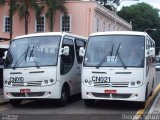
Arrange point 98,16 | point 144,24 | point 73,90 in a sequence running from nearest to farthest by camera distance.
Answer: point 73,90
point 98,16
point 144,24

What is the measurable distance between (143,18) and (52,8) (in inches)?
1823

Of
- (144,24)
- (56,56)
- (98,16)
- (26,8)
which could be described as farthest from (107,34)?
(144,24)

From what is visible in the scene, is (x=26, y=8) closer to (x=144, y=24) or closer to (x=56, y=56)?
(x=56, y=56)

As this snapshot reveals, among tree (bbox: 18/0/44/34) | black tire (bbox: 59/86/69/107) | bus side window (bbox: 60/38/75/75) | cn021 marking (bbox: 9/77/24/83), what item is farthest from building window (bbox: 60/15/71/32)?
cn021 marking (bbox: 9/77/24/83)

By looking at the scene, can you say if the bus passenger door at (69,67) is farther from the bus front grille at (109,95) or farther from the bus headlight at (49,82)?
the bus front grille at (109,95)

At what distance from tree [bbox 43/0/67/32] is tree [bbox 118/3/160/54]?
139ft

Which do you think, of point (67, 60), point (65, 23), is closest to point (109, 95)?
point (67, 60)

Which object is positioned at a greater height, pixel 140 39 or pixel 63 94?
pixel 140 39

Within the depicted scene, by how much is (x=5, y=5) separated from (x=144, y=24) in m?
43.4

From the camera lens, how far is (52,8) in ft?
158

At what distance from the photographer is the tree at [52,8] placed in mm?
48062

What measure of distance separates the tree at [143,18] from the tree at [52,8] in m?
42.4

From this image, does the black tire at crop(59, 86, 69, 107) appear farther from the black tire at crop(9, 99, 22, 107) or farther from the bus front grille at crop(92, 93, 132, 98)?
the black tire at crop(9, 99, 22, 107)

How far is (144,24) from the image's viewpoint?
298 ft
